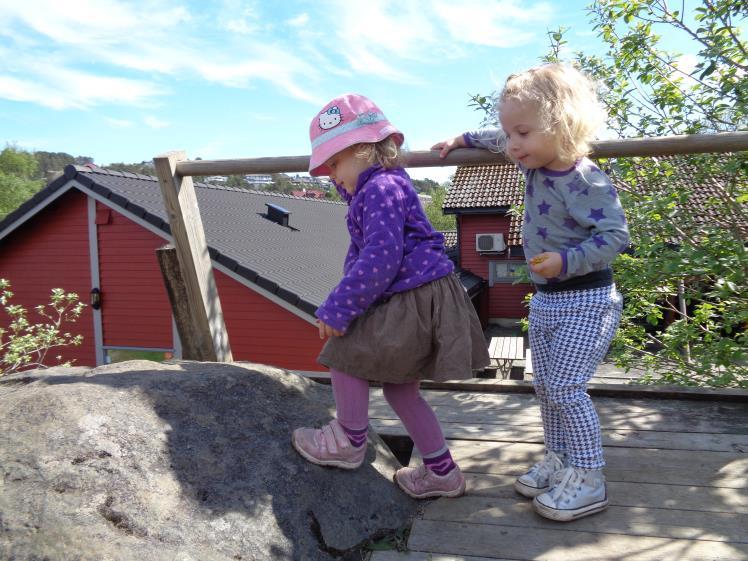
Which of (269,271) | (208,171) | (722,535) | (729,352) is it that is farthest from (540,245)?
(269,271)

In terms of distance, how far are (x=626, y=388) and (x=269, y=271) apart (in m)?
9.96

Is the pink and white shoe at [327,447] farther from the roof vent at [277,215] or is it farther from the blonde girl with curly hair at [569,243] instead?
the roof vent at [277,215]

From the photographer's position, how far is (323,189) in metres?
63.0

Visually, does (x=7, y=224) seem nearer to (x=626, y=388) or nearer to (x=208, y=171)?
(x=208, y=171)

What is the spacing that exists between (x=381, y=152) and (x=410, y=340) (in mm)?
627

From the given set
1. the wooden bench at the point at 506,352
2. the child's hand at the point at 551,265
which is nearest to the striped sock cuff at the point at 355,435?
the child's hand at the point at 551,265

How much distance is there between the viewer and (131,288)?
14.0 metres

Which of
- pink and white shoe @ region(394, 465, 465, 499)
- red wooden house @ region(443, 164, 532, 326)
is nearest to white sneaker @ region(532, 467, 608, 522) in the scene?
pink and white shoe @ region(394, 465, 465, 499)

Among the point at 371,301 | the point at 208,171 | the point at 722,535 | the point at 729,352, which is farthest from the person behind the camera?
the point at 729,352

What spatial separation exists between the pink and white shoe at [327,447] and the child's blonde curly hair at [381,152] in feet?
2.91

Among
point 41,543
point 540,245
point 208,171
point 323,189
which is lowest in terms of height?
point 41,543

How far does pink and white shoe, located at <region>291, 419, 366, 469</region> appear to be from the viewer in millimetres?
2045

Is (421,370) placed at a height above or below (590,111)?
below

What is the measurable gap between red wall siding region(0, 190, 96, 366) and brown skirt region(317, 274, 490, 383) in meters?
13.6
